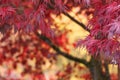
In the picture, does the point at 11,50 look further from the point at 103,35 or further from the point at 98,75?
the point at 103,35

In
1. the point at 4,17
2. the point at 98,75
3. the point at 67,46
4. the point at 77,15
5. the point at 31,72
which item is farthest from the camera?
the point at 67,46

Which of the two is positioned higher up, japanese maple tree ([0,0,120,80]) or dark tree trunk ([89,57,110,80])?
japanese maple tree ([0,0,120,80])

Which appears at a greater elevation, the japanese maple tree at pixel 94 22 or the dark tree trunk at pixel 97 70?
the japanese maple tree at pixel 94 22

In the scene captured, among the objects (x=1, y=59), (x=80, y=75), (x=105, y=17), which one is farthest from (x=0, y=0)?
(x=80, y=75)

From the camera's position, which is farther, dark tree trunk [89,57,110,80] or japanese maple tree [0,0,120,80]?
dark tree trunk [89,57,110,80]

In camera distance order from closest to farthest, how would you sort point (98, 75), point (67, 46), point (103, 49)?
point (103, 49), point (98, 75), point (67, 46)

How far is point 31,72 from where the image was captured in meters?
4.29

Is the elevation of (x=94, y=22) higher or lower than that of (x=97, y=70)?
higher

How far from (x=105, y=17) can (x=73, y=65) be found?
247 centimetres

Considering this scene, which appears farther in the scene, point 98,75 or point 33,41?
point 33,41

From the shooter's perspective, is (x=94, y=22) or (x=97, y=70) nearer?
(x=94, y=22)

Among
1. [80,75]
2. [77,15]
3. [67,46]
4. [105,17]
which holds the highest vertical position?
[105,17]

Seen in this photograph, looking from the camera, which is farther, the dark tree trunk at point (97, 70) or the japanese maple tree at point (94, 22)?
the dark tree trunk at point (97, 70)

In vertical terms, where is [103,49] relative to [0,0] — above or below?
below
